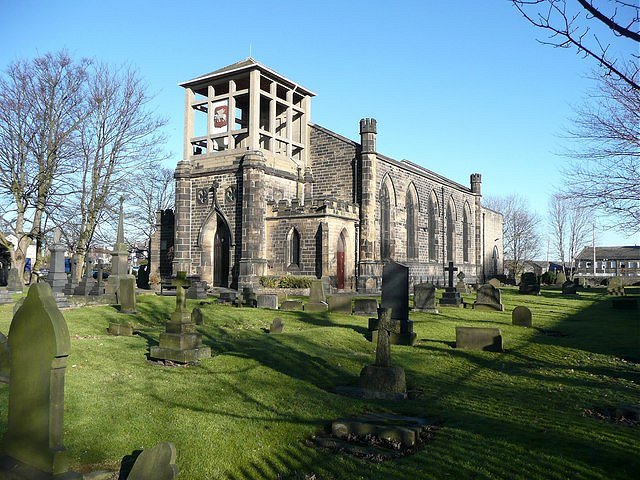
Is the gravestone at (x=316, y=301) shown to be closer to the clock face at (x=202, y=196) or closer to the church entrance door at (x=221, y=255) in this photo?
the church entrance door at (x=221, y=255)

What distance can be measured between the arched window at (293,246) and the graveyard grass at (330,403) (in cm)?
1343

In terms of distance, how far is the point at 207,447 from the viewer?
5.64 m

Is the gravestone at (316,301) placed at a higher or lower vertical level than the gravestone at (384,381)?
higher

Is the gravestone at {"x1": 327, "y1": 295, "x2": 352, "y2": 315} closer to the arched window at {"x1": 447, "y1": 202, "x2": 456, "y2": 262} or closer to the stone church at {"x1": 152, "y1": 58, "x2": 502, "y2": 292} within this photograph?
the stone church at {"x1": 152, "y1": 58, "x2": 502, "y2": 292}

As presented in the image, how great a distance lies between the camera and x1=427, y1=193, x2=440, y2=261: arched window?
39.7 m

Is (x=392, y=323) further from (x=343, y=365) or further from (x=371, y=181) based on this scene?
(x=371, y=181)

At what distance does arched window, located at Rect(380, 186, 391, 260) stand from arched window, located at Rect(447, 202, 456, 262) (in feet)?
38.4

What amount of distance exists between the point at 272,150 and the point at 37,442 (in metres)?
26.4

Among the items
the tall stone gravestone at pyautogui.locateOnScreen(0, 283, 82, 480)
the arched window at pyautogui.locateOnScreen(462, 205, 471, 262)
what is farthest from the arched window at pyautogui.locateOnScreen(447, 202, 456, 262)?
the tall stone gravestone at pyautogui.locateOnScreen(0, 283, 82, 480)

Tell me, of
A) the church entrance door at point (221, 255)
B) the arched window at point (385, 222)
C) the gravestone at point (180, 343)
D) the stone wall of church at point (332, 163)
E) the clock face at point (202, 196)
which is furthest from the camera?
the arched window at point (385, 222)

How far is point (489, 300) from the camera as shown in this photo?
19.9m

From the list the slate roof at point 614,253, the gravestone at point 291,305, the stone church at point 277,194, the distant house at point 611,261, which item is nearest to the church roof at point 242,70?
the stone church at point 277,194

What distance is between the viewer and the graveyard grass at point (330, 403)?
5.25 meters

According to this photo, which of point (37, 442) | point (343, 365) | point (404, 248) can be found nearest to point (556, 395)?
point (343, 365)
